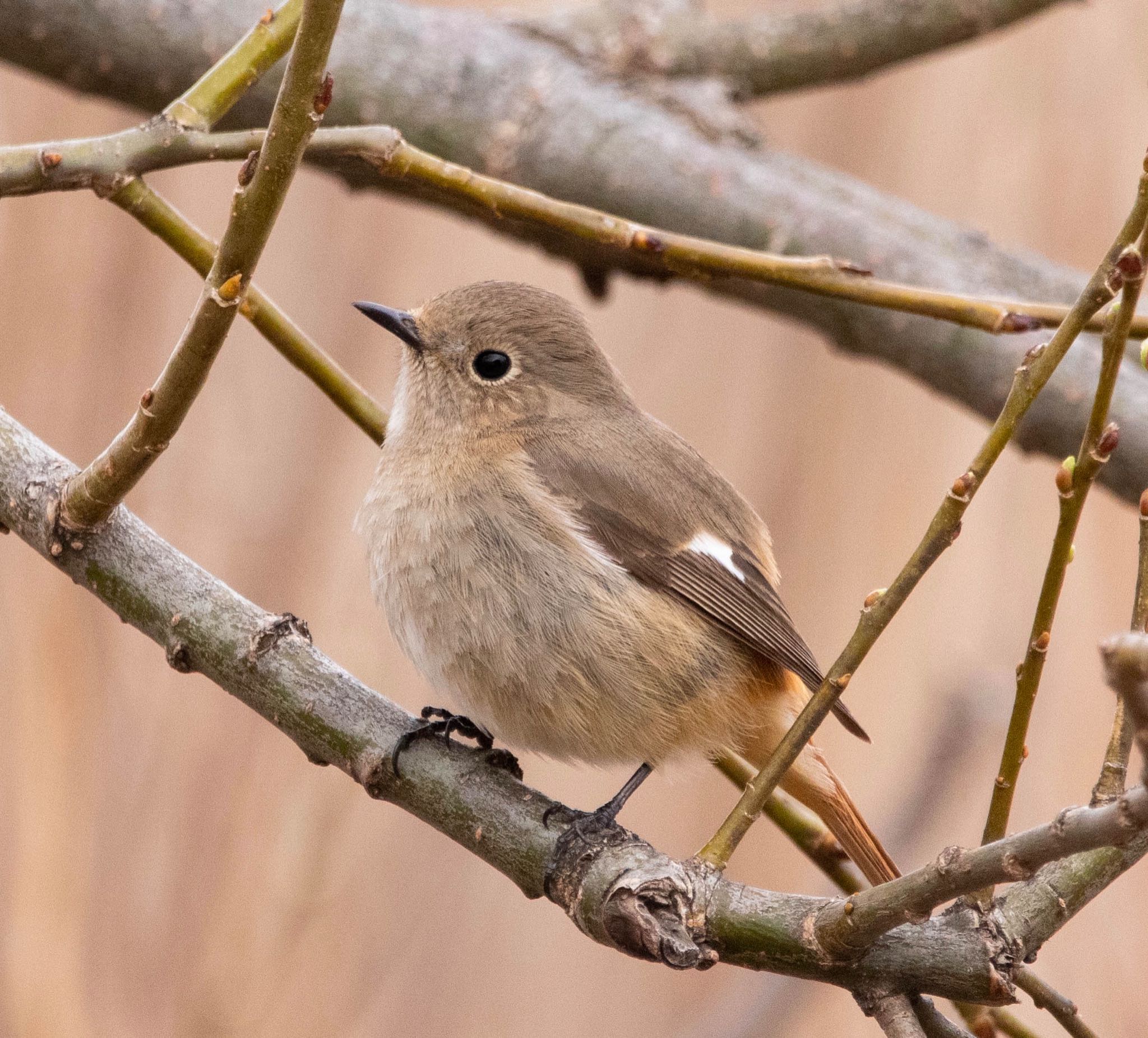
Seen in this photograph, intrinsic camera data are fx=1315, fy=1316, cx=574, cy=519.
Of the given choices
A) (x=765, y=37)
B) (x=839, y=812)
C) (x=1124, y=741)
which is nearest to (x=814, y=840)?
(x=839, y=812)

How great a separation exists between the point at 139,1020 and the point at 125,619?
61.2 inches

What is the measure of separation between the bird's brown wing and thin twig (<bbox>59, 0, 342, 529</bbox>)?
858 millimetres

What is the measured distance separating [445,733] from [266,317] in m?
0.63

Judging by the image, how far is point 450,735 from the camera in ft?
6.26

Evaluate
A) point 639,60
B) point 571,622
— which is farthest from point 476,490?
point 639,60

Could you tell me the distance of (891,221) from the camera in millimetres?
2826

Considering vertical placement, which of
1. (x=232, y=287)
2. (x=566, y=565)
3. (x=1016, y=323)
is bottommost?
(x=232, y=287)

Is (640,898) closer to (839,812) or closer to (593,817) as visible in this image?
(593,817)

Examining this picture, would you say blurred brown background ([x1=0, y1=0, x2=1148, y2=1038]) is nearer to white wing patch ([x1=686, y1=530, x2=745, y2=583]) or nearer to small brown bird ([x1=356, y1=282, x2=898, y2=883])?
small brown bird ([x1=356, y1=282, x2=898, y2=883])

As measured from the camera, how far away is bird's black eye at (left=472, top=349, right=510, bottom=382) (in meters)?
2.42

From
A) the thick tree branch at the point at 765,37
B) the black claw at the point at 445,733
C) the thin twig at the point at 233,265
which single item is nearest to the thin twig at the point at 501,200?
the thin twig at the point at 233,265

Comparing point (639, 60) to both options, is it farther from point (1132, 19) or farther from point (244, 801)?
point (244, 801)

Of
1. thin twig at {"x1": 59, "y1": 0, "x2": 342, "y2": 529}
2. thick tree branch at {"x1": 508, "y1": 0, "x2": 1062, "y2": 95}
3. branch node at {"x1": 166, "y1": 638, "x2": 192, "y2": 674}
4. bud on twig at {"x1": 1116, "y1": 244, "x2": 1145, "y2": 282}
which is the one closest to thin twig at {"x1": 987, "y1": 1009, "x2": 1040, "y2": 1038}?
bud on twig at {"x1": 1116, "y1": 244, "x2": 1145, "y2": 282}

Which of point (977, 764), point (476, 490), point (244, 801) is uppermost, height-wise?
point (977, 764)
